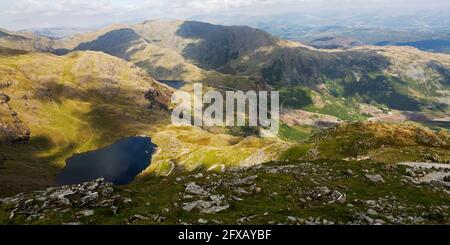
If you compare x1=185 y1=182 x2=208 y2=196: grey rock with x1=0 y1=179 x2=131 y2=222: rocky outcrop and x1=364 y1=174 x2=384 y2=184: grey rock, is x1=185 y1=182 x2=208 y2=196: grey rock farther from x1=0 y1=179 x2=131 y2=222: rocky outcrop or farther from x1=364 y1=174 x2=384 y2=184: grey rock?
x1=364 y1=174 x2=384 y2=184: grey rock

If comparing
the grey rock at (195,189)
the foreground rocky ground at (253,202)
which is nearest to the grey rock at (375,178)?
the foreground rocky ground at (253,202)

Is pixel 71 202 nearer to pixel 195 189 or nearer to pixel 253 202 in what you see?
pixel 195 189

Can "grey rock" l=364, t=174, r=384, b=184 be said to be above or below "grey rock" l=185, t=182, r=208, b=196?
below

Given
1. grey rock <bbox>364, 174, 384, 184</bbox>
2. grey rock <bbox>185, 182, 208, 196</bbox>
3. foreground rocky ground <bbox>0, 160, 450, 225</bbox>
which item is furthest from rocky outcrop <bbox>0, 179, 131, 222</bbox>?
grey rock <bbox>364, 174, 384, 184</bbox>

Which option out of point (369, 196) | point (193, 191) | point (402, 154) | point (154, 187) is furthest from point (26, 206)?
point (402, 154)

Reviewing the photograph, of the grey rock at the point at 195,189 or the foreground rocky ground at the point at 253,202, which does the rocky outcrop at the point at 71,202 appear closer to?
the foreground rocky ground at the point at 253,202

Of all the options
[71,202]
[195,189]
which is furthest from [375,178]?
[71,202]
